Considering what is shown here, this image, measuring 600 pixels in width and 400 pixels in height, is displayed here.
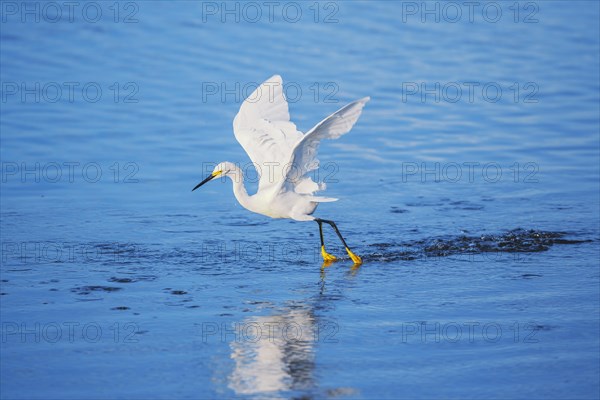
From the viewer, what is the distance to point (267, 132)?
11.3 m

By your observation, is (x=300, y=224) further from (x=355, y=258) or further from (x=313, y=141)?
(x=313, y=141)

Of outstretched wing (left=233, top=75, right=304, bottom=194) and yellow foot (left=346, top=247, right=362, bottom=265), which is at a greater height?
outstretched wing (left=233, top=75, right=304, bottom=194)

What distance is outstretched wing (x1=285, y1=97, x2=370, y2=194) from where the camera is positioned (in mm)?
9154

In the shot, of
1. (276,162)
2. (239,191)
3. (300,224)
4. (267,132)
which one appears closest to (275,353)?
(239,191)

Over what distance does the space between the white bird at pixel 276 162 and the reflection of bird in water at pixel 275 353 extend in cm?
192

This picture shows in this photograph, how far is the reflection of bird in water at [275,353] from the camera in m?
7.12

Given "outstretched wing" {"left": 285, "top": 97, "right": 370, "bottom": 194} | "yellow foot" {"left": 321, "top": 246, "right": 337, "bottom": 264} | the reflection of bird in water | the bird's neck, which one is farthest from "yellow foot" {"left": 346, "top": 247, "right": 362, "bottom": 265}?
the reflection of bird in water

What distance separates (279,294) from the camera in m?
9.23

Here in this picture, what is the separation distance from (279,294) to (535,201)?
15.7ft

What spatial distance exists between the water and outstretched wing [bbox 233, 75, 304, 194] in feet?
2.70

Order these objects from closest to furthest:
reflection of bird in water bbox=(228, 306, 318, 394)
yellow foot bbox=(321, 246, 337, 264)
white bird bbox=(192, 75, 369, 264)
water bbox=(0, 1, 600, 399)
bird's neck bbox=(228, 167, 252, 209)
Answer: reflection of bird in water bbox=(228, 306, 318, 394)
water bbox=(0, 1, 600, 399)
white bird bbox=(192, 75, 369, 264)
yellow foot bbox=(321, 246, 337, 264)
bird's neck bbox=(228, 167, 252, 209)

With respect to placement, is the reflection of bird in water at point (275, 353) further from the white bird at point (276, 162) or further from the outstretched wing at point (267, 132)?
the outstretched wing at point (267, 132)

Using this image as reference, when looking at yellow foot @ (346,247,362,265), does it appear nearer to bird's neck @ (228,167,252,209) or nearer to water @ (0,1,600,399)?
water @ (0,1,600,399)

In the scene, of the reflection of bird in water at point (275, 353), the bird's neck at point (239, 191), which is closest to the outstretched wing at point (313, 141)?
the bird's neck at point (239, 191)
